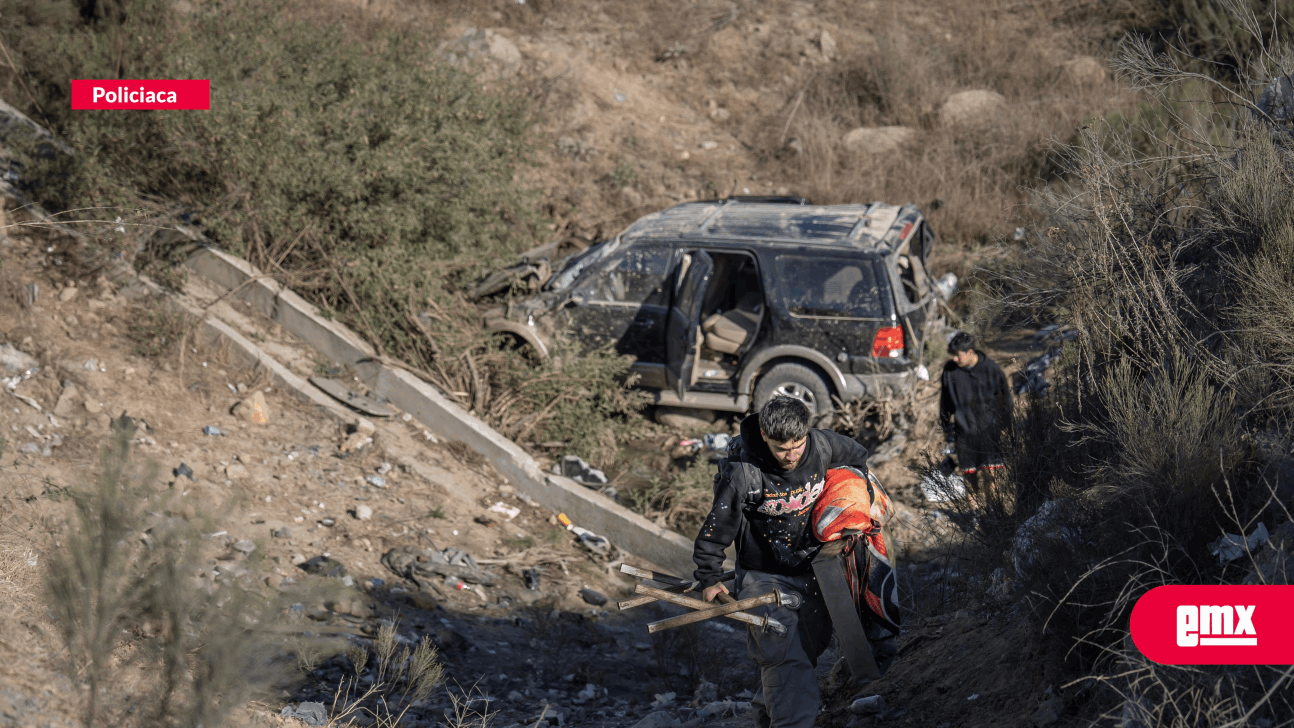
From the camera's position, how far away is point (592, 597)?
21.1 ft

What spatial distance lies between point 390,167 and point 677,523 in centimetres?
436

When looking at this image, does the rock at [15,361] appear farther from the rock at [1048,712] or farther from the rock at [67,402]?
the rock at [1048,712]

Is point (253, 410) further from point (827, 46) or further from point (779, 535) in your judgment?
point (827, 46)

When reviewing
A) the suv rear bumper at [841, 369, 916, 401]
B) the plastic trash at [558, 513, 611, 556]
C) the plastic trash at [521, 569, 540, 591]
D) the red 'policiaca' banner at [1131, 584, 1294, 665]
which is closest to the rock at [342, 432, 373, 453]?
the plastic trash at [558, 513, 611, 556]

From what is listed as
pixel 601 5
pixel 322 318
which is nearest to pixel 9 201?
pixel 322 318

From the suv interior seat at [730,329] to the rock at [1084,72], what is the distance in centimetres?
863

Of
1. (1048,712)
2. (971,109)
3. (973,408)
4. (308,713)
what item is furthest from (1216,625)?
(971,109)

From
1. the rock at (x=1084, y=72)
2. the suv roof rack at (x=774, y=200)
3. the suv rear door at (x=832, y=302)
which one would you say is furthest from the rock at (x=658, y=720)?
the rock at (x=1084, y=72)

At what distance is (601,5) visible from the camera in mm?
18344

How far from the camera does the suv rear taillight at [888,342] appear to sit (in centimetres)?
768

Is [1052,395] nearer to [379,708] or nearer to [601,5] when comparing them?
[379,708]

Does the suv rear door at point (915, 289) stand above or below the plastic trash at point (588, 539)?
above

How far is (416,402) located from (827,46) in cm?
→ 1235

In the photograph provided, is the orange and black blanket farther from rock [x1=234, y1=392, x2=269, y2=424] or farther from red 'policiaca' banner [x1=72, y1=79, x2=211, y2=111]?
red 'policiaca' banner [x1=72, y1=79, x2=211, y2=111]
